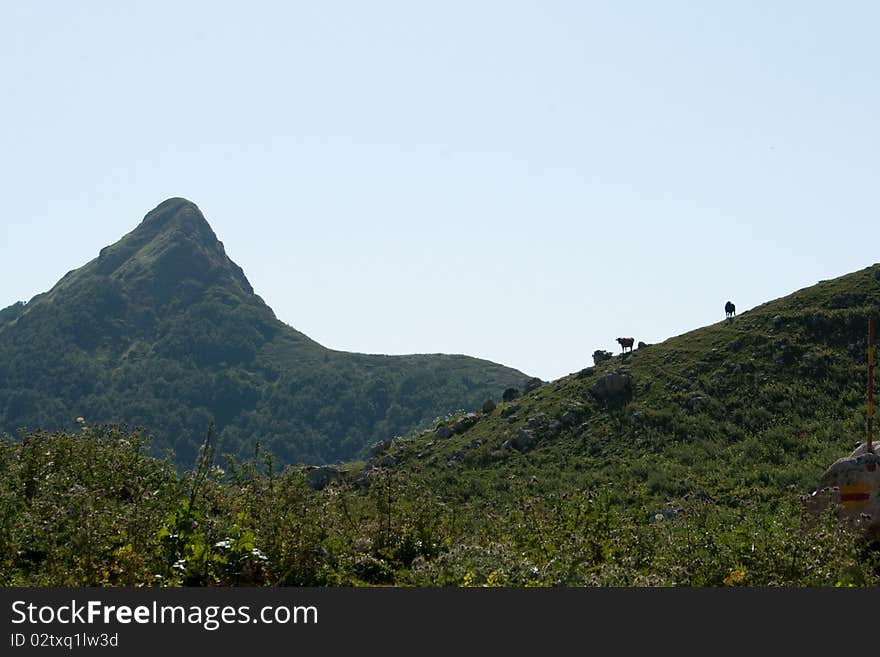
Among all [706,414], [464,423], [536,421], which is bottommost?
[706,414]

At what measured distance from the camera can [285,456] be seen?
194625mm

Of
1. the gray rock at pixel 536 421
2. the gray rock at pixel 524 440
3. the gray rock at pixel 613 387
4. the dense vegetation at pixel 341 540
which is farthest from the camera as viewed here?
the gray rock at pixel 613 387

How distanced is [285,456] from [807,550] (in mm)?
188522

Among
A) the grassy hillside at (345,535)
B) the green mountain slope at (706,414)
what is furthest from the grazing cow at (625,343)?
the grassy hillside at (345,535)

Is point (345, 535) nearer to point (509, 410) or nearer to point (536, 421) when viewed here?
point (536, 421)

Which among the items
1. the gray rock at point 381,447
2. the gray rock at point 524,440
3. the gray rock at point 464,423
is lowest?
the gray rock at point 524,440

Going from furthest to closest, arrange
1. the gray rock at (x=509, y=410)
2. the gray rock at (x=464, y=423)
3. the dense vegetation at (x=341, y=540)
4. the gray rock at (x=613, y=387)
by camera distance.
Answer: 1. the gray rock at (x=464, y=423)
2. the gray rock at (x=509, y=410)
3. the gray rock at (x=613, y=387)
4. the dense vegetation at (x=341, y=540)

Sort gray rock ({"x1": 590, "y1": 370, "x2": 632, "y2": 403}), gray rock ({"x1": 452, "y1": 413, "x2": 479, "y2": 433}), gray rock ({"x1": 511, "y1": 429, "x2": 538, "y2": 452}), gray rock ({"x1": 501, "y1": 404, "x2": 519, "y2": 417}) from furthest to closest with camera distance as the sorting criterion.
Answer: gray rock ({"x1": 452, "y1": 413, "x2": 479, "y2": 433}), gray rock ({"x1": 501, "y1": 404, "x2": 519, "y2": 417}), gray rock ({"x1": 590, "y1": 370, "x2": 632, "y2": 403}), gray rock ({"x1": 511, "y1": 429, "x2": 538, "y2": 452})

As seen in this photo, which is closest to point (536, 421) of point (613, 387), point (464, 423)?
point (613, 387)

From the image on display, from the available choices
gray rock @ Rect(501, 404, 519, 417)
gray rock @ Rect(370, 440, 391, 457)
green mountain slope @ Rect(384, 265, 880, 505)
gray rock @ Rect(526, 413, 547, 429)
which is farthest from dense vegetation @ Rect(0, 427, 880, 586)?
gray rock @ Rect(370, 440, 391, 457)

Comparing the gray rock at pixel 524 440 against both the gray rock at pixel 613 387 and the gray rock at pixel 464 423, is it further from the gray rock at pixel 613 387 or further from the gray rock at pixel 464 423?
the gray rock at pixel 464 423

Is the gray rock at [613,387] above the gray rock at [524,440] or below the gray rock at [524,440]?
above

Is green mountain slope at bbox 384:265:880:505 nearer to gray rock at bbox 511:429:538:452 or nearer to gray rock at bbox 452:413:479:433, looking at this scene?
gray rock at bbox 511:429:538:452

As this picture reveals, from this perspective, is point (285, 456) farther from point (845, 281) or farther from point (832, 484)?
point (832, 484)
